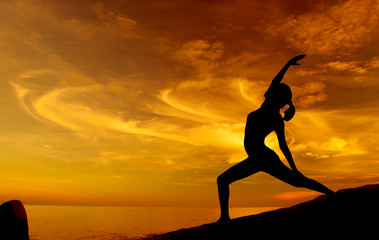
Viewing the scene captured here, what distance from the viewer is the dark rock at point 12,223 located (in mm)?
10039

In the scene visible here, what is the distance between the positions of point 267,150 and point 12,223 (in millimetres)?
8543

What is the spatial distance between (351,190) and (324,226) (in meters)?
2.13

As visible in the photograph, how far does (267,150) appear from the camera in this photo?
718 centimetres

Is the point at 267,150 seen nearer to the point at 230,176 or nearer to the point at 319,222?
the point at 230,176

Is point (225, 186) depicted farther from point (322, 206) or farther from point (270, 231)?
point (322, 206)

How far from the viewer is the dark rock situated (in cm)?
1004

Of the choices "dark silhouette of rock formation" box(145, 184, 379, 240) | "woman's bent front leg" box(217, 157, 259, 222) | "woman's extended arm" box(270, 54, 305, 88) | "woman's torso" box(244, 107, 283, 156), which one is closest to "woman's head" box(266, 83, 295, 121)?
"woman's extended arm" box(270, 54, 305, 88)

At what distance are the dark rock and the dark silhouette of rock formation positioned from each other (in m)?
5.71

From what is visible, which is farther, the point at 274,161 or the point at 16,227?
the point at 16,227

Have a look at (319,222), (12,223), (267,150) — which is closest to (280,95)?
(267,150)

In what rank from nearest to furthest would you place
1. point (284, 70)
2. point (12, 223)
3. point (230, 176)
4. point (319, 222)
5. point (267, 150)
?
point (319, 222) → point (284, 70) → point (267, 150) → point (230, 176) → point (12, 223)

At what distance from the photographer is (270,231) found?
23.3 feet

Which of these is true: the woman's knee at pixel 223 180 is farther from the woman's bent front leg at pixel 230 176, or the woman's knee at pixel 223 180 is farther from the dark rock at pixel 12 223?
the dark rock at pixel 12 223

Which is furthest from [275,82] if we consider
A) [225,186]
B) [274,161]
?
[225,186]
